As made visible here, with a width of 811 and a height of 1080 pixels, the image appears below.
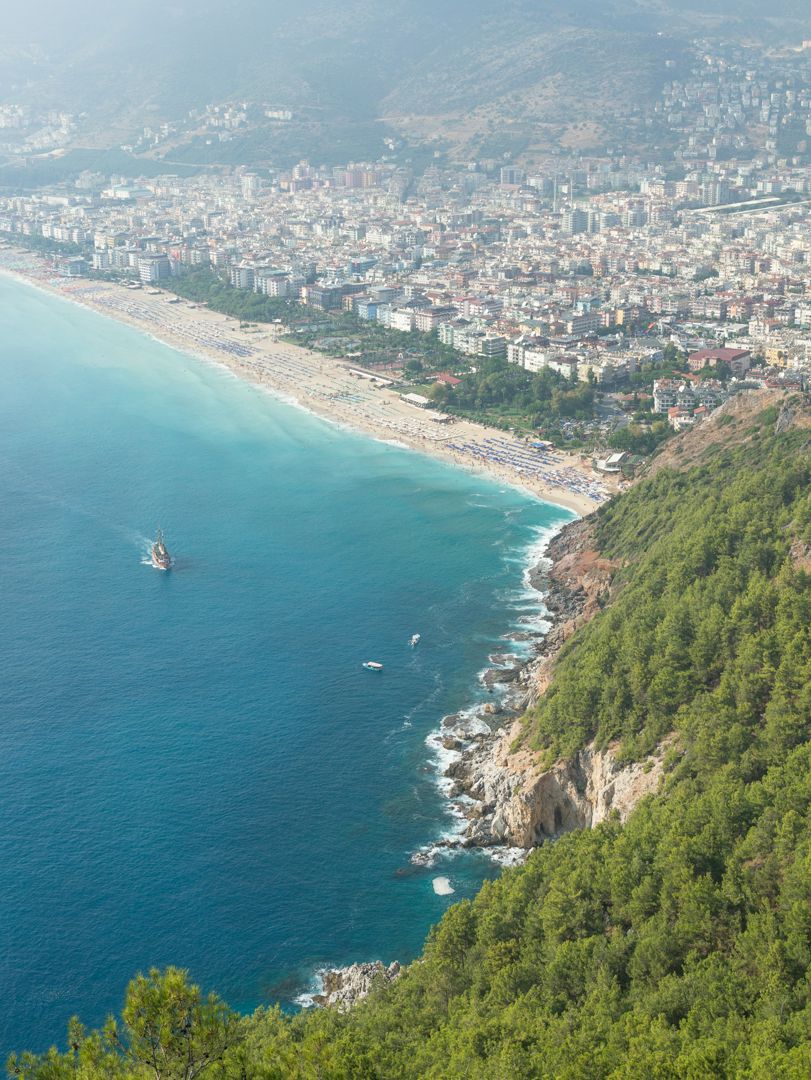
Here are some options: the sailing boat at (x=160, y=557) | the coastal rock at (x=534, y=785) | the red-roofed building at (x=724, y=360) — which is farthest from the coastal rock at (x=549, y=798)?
the red-roofed building at (x=724, y=360)

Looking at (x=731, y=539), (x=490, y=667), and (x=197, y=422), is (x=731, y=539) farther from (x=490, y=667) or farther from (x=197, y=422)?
(x=197, y=422)

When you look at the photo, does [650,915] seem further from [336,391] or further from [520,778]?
[336,391]

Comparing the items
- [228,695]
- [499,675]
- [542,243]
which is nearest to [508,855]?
[499,675]

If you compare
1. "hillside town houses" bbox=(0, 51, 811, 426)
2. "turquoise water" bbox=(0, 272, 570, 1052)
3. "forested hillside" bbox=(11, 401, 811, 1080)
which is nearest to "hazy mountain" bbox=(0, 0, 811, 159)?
"hillside town houses" bbox=(0, 51, 811, 426)

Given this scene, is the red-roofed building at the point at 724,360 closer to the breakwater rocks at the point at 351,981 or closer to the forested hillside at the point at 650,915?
the forested hillside at the point at 650,915

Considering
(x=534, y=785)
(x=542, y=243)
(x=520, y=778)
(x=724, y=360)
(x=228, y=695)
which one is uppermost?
(x=542, y=243)

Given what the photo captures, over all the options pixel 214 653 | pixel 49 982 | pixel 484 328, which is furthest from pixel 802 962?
pixel 484 328
